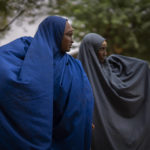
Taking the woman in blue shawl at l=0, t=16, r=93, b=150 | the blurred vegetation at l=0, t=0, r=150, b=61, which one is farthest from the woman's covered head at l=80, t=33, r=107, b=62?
the blurred vegetation at l=0, t=0, r=150, b=61

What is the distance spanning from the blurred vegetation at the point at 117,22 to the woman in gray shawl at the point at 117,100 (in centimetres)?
506

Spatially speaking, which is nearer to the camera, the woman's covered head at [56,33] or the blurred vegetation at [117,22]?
the woman's covered head at [56,33]

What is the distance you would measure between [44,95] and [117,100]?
4.25ft

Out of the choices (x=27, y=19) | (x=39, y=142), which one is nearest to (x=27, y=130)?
(x=39, y=142)

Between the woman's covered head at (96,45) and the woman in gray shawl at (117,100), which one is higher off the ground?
the woman's covered head at (96,45)

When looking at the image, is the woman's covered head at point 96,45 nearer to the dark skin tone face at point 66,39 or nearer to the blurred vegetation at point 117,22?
the dark skin tone face at point 66,39

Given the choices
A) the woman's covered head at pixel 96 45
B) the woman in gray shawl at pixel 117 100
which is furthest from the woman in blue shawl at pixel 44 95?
the woman's covered head at pixel 96 45

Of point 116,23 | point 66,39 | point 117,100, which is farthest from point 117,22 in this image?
point 66,39

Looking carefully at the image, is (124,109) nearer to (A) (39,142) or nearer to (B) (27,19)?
(A) (39,142)

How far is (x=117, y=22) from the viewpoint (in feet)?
25.3

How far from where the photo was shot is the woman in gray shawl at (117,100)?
2.64 meters

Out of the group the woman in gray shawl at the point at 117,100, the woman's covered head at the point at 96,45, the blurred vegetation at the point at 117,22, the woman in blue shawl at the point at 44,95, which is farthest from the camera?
the blurred vegetation at the point at 117,22

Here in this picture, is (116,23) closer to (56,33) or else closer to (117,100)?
(117,100)

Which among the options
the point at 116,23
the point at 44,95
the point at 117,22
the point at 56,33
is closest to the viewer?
the point at 44,95
